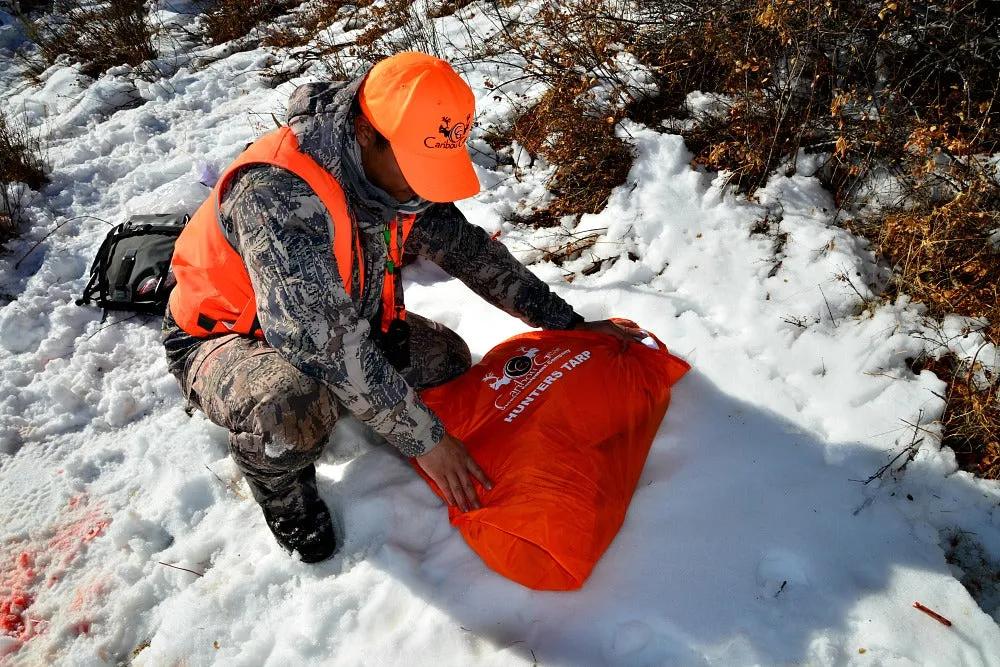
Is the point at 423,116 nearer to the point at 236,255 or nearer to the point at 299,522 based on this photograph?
the point at 236,255

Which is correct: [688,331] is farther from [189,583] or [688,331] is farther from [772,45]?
[189,583]

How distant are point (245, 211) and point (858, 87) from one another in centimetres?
288

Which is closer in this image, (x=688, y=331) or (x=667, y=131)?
(x=688, y=331)

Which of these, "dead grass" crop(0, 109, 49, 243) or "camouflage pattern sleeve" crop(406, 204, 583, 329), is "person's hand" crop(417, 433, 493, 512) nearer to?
"camouflage pattern sleeve" crop(406, 204, 583, 329)

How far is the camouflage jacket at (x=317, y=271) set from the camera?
1754 mm

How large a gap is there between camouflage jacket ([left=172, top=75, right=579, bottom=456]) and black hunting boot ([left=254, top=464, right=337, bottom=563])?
44 cm

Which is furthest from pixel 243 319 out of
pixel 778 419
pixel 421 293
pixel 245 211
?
pixel 778 419

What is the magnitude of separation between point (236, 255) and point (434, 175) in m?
0.73

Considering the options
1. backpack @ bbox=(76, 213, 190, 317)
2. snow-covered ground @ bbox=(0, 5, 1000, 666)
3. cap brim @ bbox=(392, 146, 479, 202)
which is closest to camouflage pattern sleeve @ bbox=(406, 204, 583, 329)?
snow-covered ground @ bbox=(0, 5, 1000, 666)

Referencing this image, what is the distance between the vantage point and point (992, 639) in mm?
1741

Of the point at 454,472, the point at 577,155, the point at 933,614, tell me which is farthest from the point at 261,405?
the point at 577,155

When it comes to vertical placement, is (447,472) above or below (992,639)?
above

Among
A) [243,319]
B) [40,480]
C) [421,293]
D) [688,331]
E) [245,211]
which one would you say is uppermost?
[245,211]

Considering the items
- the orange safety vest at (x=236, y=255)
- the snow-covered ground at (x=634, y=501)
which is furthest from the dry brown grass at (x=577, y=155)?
the orange safety vest at (x=236, y=255)
